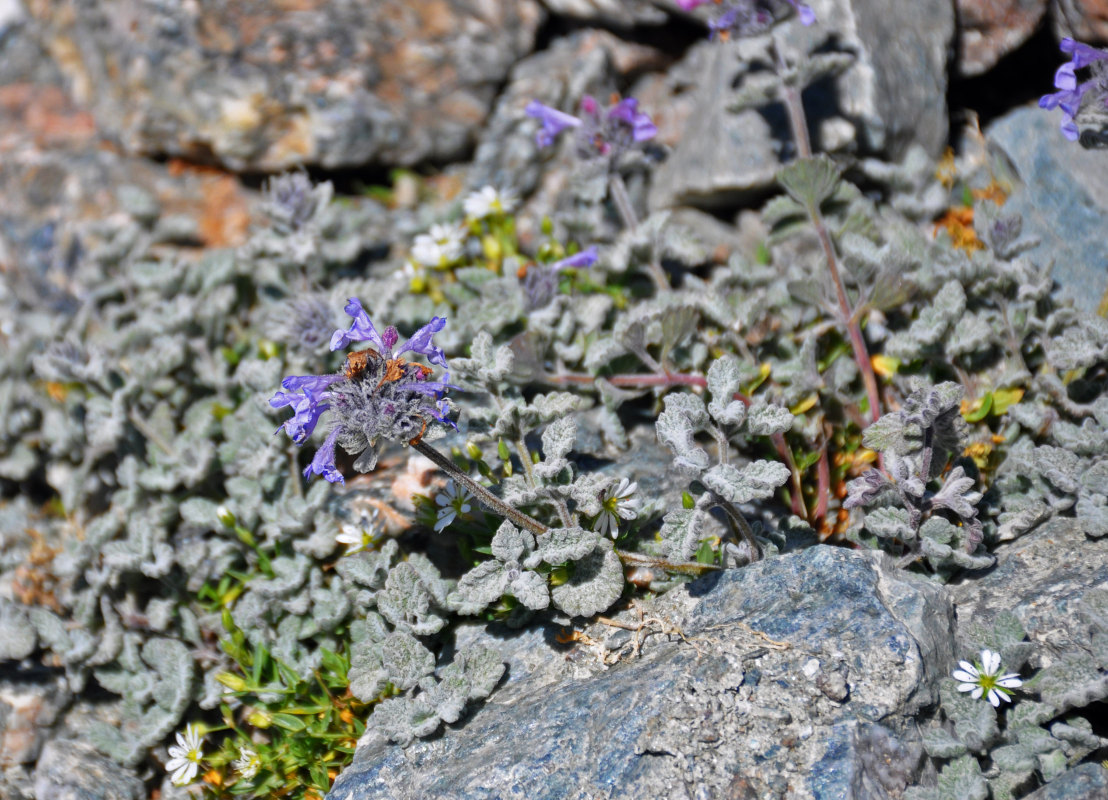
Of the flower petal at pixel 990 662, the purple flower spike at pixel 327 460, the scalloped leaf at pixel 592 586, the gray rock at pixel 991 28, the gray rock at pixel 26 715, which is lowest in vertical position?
the gray rock at pixel 26 715

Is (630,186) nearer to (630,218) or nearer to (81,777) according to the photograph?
(630,218)

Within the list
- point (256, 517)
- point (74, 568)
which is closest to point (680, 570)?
point (256, 517)

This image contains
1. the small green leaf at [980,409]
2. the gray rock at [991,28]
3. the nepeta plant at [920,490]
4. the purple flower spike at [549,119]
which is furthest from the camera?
the gray rock at [991,28]

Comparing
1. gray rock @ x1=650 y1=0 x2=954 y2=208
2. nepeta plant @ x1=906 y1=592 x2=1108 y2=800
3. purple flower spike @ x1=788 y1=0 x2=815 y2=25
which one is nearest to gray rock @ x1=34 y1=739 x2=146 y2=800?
nepeta plant @ x1=906 y1=592 x2=1108 y2=800

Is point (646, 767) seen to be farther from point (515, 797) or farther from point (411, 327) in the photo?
point (411, 327)

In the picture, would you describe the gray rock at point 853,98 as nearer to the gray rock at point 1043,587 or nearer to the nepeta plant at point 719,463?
the nepeta plant at point 719,463

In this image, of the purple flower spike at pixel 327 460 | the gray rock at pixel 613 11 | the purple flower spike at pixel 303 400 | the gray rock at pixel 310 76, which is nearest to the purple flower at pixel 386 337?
the purple flower spike at pixel 303 400

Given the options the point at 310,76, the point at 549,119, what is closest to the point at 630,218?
the point at 549,119
